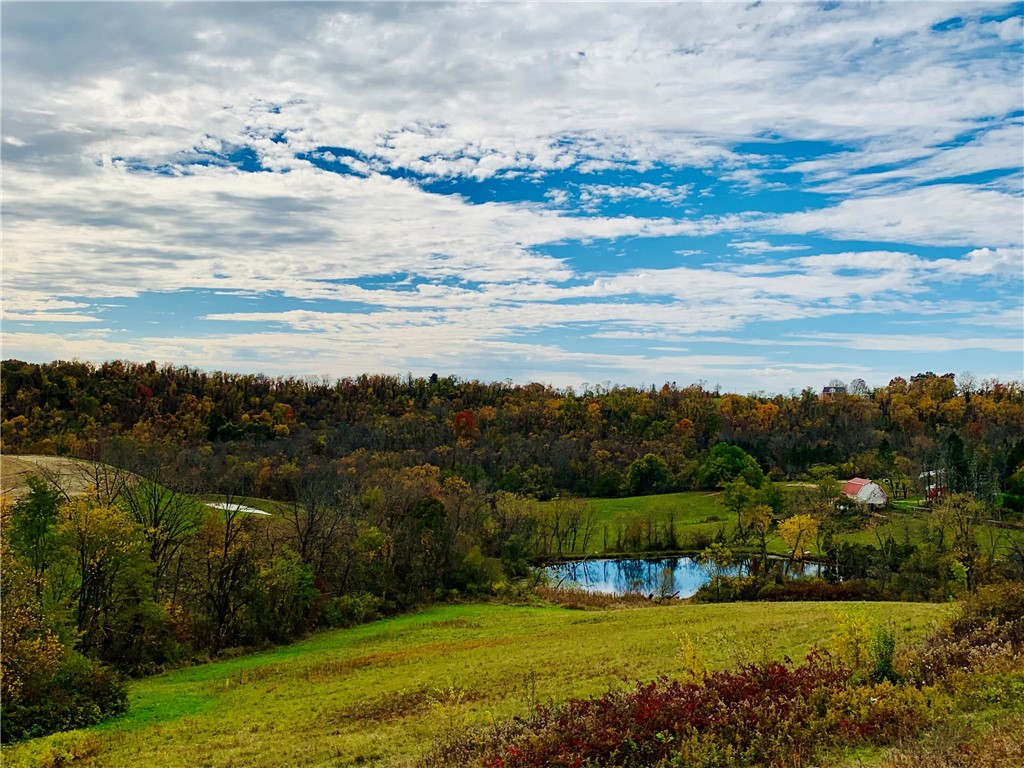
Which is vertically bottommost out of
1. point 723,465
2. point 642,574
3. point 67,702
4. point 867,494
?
point 642,574

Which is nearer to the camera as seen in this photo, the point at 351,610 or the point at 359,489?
the point at 351,610

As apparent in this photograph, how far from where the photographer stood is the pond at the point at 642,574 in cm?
6103

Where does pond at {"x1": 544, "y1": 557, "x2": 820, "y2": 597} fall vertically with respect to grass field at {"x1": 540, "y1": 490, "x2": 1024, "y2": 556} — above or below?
below

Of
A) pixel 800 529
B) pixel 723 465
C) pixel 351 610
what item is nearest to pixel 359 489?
pixel 351 610

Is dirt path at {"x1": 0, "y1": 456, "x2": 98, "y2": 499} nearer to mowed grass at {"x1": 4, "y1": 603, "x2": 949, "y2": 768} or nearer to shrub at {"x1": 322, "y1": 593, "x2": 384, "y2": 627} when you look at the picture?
shrub at {"x1": 322, "y1": 593, "x2": 384, "y2": 627}

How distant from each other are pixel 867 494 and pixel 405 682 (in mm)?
76450

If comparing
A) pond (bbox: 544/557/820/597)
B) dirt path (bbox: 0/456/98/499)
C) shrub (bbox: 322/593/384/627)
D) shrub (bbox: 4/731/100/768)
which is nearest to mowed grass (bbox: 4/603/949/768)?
shrub (bbox: 4/731/100/768)

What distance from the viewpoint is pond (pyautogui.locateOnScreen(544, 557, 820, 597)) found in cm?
6103

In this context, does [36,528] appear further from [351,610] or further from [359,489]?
[359,489]

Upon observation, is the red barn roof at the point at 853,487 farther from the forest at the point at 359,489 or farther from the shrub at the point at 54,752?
the shrub at the point at 54,752

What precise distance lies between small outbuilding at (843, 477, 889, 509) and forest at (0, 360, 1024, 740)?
3.40 metres

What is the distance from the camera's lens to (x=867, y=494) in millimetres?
84750

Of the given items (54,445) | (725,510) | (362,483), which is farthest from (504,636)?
(54,445)

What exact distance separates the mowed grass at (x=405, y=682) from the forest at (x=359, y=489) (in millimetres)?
3560
